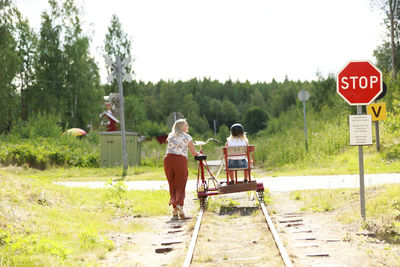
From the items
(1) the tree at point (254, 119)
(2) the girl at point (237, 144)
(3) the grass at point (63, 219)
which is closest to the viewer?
(3) the grass at point (63, 219)

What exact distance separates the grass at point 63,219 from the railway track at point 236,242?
48.9 inches

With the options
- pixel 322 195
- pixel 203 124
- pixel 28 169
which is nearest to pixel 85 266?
pixel 322 195

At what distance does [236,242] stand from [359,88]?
302cm

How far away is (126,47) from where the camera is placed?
58.1 m

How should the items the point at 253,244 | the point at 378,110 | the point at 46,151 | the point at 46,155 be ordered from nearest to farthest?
the point at 253,244, the point at 378,110, the point at 46,155, the point at 46,151

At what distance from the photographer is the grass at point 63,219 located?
18.6ft

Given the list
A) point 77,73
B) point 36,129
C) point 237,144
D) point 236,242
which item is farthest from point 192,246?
point 77,73

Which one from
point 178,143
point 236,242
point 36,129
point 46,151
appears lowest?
point 236,242

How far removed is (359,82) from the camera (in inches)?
278

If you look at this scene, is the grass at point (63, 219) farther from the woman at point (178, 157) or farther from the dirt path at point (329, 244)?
the dirt path at point (329, 244)

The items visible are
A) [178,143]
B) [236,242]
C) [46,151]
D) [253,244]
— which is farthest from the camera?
[46,151]

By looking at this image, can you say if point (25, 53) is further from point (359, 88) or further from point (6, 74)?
point (359, 88)

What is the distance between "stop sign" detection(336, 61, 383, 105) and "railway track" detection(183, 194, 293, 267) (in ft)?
7.80

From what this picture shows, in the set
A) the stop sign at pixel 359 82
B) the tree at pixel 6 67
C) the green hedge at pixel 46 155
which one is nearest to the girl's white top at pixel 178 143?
the stop sign at pixel 359 82
